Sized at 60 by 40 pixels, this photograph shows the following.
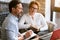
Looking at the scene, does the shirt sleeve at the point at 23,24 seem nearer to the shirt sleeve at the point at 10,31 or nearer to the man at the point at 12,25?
the man at the point at 12,25

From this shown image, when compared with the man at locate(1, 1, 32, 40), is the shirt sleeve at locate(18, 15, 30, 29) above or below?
below

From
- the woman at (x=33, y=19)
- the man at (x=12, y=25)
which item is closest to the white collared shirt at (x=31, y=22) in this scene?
the woman at (x=33, y=19)

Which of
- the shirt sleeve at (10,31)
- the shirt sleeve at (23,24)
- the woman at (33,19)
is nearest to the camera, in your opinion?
the shirt sleeve at (10,31)

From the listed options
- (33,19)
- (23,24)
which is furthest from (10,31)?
(33,19)

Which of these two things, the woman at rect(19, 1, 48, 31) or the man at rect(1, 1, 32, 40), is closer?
the man at rect(1, 1, 32, 40)

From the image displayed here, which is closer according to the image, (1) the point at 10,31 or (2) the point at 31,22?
(1) the point at 10,31

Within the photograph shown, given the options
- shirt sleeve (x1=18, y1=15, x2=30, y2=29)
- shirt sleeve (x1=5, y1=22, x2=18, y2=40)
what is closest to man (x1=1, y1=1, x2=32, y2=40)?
shirt sleeve (x1=5, y1=22, x2=18, y2=40)

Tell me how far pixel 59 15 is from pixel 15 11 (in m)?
2.26

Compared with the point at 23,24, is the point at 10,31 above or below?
above

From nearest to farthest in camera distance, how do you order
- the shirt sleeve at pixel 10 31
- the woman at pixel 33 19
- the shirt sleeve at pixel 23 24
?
the shirt sleeve at pixel 10 31
the shirt sleeve at pixel 23 24
the woman at pixel 33 19

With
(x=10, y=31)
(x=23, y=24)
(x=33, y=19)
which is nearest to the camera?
(x=10, y=31)

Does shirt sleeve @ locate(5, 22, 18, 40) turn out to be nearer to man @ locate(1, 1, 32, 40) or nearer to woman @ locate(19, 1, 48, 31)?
man @ locate(1, 1, 32, 40)

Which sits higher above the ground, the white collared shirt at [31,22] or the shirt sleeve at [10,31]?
the shirt sleeve at [10,31]

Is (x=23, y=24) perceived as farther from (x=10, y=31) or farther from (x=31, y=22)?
(x=10, y=31)
